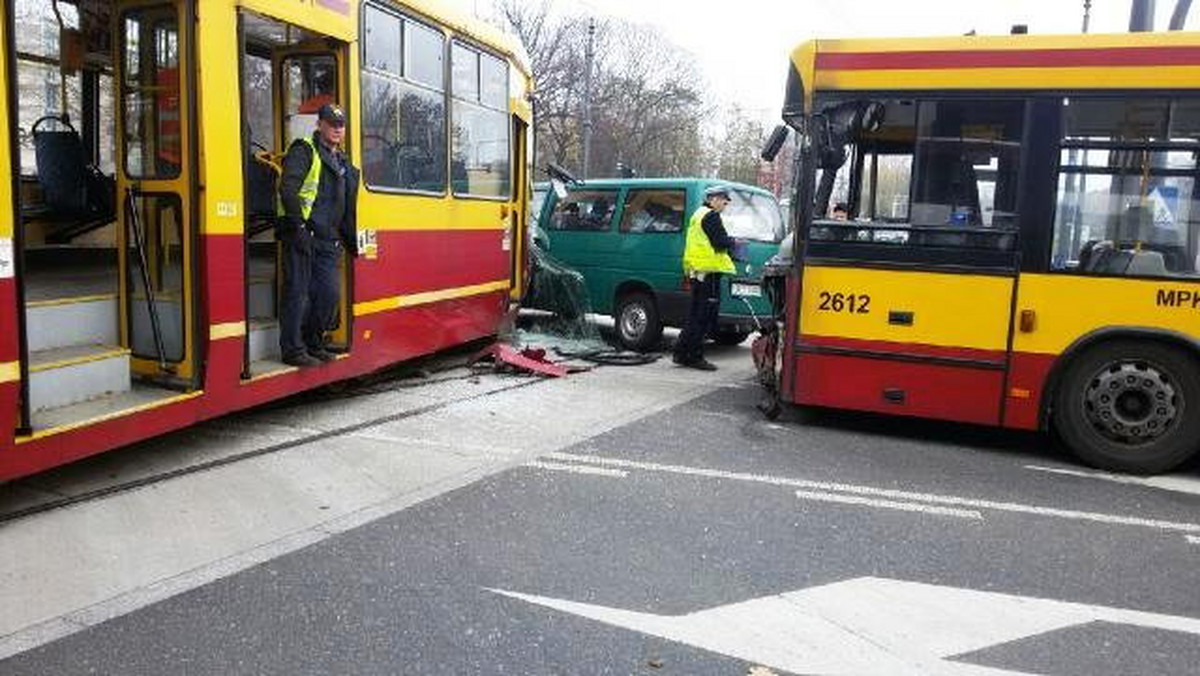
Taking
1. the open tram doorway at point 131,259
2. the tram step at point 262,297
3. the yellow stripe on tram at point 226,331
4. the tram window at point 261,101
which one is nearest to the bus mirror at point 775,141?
the tram window at point 261,101

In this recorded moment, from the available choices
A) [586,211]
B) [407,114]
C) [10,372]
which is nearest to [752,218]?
[586,211]

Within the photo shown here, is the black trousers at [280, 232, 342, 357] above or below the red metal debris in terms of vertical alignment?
above

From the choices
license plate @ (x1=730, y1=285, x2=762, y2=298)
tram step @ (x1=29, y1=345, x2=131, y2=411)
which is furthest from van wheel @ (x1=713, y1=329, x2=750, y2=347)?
tram step @ (x1=29, y1=345, x2=131, y2=411)

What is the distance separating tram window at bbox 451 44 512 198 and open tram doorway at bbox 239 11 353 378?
169cm

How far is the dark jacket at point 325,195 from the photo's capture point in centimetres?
658

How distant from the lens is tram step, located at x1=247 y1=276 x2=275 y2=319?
23.4 ft

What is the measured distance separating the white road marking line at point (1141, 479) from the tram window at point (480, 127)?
200 inches

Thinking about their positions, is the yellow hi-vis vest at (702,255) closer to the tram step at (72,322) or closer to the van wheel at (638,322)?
the van wheel at (638,322)

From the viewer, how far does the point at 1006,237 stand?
6.92 metres

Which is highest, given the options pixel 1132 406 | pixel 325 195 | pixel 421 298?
pixel 325 195

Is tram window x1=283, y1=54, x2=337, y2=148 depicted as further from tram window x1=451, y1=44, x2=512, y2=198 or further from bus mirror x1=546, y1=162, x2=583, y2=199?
bus mirror x1=546, y1=162, x2=583, y2=199

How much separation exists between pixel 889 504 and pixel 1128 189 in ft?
8.74

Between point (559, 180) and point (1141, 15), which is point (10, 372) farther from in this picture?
point (1141, 15)

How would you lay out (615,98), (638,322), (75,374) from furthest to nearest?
(615,98), (638,322), (75,374)
